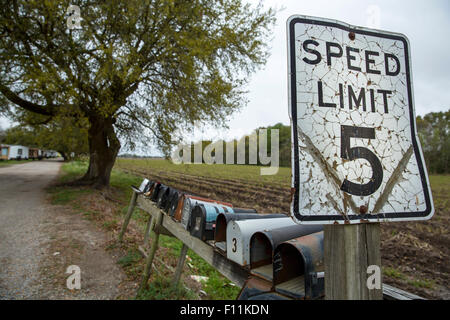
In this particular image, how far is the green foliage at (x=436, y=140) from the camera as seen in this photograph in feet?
153

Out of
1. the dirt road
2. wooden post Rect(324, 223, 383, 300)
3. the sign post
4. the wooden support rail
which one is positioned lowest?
the dirt road

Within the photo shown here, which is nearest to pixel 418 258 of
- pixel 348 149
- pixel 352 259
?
pixel 352 259

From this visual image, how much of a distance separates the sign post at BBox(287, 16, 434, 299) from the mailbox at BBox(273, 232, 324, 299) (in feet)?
1.19

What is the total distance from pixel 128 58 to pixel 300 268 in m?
8.59

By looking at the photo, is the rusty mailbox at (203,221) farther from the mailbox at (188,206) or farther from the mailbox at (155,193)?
the mailbox at (155,193)

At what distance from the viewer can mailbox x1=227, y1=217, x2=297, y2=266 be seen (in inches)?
67.9

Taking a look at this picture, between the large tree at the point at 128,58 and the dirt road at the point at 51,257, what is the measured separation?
3.95m

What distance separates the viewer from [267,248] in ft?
5.57

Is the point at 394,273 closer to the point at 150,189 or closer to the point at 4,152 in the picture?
the point at 150,189

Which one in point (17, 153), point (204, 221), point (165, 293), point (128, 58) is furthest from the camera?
point (17, 153)

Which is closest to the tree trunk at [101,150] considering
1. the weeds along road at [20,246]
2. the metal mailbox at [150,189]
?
the weeds along road at [20,246]

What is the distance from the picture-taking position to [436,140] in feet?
168

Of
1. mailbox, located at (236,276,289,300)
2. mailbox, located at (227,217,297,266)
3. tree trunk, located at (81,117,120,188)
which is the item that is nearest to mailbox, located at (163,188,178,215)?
mailbox, located at (227,217,297,266)

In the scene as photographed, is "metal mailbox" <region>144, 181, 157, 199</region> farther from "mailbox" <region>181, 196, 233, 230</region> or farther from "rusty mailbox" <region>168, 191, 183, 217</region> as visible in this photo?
"mailbox" <region>181, 196, 233, 230</region>
